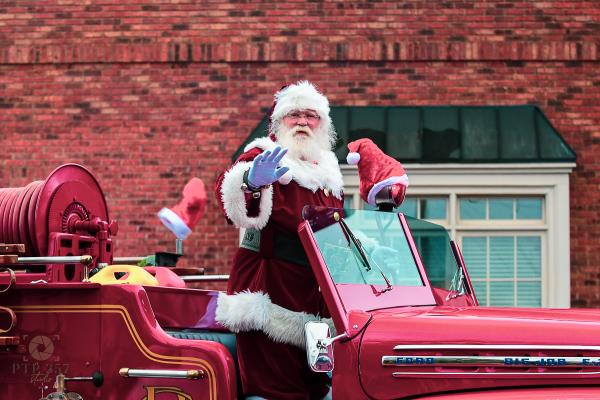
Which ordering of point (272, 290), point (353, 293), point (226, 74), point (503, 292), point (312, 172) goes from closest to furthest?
point (353, 293)
point (272, 290)
point (312, 172)
point (503, 292)
point (226, 74)

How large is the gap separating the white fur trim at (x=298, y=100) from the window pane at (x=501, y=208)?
5.70 m

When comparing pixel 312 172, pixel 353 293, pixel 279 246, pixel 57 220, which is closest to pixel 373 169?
pixel 312 172

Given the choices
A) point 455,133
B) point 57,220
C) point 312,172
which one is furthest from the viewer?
point 455,133

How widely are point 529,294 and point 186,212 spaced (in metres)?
3.80

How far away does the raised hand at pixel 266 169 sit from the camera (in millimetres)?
4113

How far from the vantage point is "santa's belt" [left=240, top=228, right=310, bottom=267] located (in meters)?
4.37

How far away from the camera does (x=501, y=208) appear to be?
1032 centimetres

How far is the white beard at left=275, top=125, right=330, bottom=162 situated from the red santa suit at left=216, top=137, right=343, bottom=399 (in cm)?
18

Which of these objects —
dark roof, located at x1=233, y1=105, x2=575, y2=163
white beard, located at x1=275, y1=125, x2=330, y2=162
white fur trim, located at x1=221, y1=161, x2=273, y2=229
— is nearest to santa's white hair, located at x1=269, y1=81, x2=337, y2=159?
white beard, located at x1=275, y1=125, x2=330, y2=162

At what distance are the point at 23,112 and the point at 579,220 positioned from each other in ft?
20.0

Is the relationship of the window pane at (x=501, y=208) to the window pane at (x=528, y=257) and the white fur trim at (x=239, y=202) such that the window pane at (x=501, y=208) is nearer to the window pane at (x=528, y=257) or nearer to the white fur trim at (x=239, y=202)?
the window pane at (x=528, y=257)

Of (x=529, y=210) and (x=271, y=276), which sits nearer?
(x=271, y=276)

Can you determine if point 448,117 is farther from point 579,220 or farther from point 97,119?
point 97,119

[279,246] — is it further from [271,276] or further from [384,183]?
[384,183]
